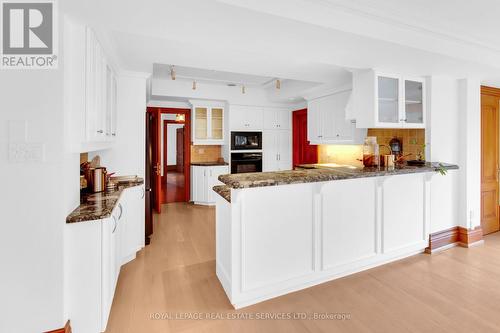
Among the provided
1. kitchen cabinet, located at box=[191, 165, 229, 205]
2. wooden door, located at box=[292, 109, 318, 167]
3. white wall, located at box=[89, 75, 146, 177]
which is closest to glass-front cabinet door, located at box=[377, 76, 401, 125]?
wooden door, located at box=[292, 109, 318, 167]

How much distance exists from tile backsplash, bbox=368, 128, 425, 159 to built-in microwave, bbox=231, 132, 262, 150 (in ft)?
8.89

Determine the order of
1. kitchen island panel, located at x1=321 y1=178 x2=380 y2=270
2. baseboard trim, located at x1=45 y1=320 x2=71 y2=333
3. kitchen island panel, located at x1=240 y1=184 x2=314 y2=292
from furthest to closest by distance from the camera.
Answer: kitchen island panel, located at x1=321 y1=178 x2=380 y2=270, kitchen island panel, located at x1=240 y1=184 x2=314 y2=292, baseboard trim, located at x1=45 y1=320 x2=71 y2=333

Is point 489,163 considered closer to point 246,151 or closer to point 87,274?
point 246,151

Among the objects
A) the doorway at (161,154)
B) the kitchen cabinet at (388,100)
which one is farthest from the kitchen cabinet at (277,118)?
the kitchen cabinet at (388,100)

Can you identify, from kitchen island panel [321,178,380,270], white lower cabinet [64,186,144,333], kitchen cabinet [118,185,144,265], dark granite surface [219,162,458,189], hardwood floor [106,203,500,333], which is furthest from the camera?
kitchen cabinet [118,185,144,265]

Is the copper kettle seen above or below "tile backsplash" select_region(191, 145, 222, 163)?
below

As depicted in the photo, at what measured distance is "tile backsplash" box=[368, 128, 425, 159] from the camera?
376cm

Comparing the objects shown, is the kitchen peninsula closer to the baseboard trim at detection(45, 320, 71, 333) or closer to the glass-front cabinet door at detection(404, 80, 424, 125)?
the glass-front cabinet door at detection(404, 80, 424, 125)

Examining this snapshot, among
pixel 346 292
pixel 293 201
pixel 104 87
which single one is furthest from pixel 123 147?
pixel 346 292

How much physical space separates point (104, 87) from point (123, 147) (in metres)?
1.20

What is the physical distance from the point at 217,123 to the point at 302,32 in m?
4.36

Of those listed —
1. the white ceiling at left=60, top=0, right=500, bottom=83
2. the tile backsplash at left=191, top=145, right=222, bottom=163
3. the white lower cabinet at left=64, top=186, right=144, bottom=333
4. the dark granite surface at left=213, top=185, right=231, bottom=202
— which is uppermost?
the white ceiling at left=60, top=0, right=500, bottom=83

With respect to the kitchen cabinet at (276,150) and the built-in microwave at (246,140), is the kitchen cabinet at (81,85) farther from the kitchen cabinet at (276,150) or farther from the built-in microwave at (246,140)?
the kitchen cabinet at (276,150)

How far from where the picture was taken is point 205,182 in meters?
6.09
